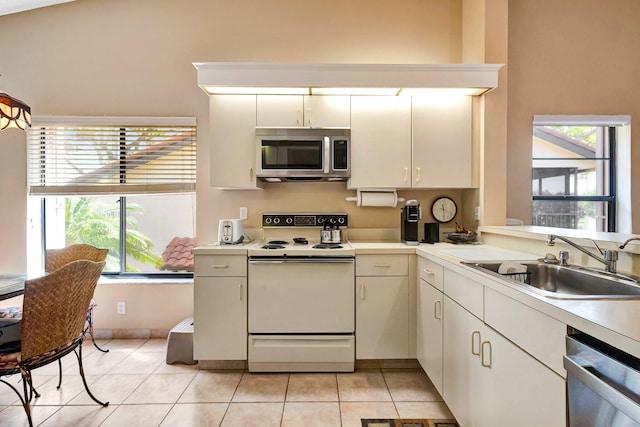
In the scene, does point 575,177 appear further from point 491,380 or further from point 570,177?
point 491,380

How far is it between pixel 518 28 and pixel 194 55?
2.91m

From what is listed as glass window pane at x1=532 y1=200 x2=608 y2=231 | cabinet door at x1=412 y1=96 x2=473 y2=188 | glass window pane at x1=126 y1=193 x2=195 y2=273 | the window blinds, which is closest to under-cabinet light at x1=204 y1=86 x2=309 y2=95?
the window blinds

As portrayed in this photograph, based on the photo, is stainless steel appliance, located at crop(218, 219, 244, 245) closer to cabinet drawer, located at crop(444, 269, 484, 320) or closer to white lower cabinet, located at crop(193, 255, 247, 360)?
white lower cabinet, located at crop(193, 255, 247, 360)

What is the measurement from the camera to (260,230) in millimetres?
2975

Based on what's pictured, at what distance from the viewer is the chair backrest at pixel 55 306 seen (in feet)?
5.12

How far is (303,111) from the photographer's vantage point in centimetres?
266

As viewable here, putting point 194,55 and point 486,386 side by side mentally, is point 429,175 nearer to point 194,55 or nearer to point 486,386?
point 486,386

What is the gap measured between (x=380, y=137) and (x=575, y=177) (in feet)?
6.20

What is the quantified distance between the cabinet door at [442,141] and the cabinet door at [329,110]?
1.82 feet

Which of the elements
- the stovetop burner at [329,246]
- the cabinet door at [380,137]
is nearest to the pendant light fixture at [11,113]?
the stovetop burner at [329,246]

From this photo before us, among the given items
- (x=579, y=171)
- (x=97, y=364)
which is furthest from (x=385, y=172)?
(x=97, y=364)

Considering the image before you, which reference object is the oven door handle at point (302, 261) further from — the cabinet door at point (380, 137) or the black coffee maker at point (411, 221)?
the cabinet door at point (380, 137)

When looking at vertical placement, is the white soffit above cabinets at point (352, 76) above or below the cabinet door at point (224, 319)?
above

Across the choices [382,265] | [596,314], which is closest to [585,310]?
[596,314]
